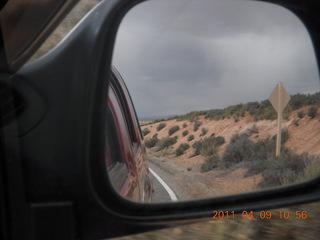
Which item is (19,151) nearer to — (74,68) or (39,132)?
(39,132)

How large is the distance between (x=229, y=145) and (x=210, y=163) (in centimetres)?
20

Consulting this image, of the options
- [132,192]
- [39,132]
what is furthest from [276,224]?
[39,132]

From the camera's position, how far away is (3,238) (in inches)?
74.2

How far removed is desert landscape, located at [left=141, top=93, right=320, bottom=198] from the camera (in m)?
2.33

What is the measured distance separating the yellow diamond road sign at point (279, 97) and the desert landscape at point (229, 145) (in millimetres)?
43

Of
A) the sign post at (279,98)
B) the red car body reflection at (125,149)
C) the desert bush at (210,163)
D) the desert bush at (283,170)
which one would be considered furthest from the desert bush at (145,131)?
the desert bush at (283,170)

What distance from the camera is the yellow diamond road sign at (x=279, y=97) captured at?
2299 mm

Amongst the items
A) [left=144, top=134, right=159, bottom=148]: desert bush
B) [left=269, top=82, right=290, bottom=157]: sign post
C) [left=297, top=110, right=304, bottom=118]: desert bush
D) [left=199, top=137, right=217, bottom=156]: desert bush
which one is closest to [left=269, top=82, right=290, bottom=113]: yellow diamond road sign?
[left=269, top=82, right=290, bottom=157]: sign post

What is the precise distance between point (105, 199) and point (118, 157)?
1.81 ft

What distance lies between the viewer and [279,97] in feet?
7.56

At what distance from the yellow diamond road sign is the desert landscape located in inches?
1.7

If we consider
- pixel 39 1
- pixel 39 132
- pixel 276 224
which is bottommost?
pixel 276 224

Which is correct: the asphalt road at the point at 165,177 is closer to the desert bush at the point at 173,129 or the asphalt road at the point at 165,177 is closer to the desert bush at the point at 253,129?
the desert bush at the point at 173,129

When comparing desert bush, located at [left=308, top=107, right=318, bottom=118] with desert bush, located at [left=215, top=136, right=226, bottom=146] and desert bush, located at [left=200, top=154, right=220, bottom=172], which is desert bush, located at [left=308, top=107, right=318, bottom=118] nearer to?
desert bush, located at [left=215, top=136, right=226, bottom=146]
